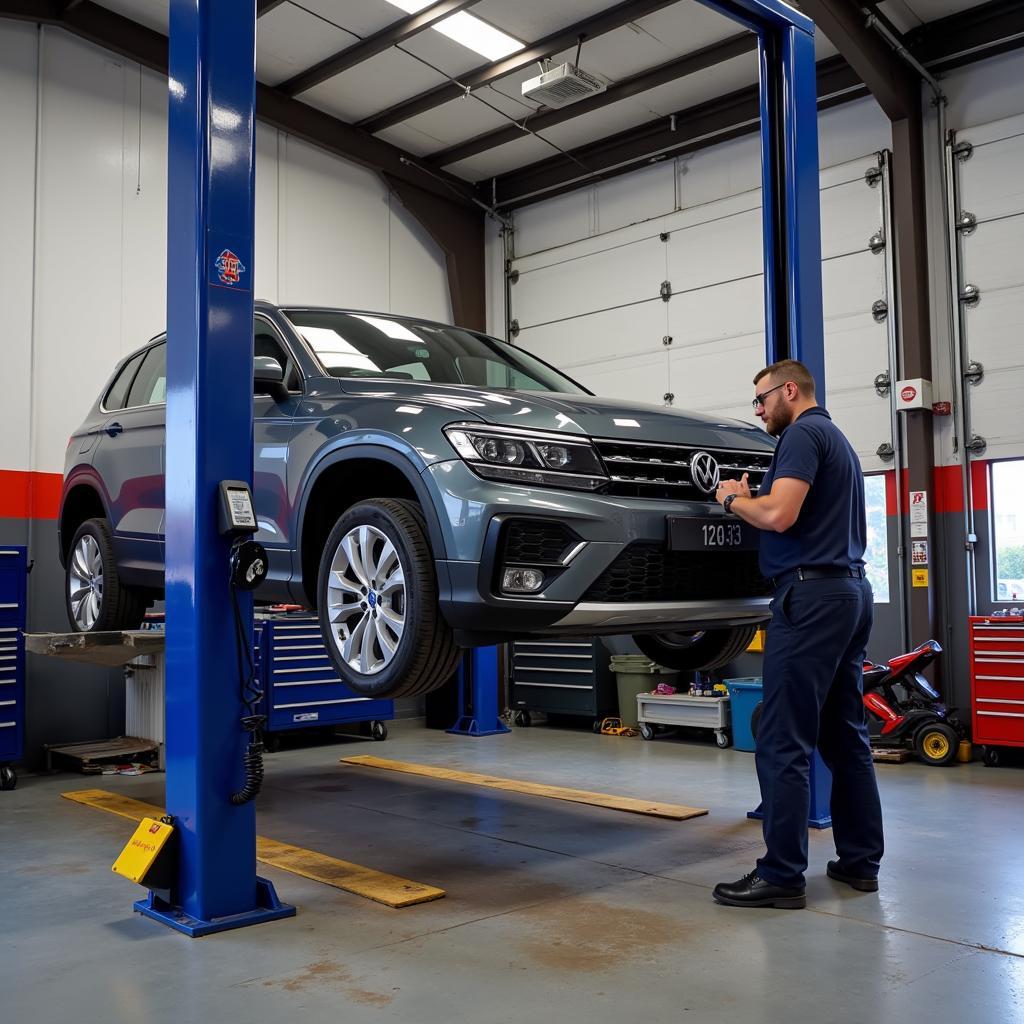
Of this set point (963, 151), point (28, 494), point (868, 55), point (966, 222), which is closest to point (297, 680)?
point (28, 494)

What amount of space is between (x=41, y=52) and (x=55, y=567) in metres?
3.77

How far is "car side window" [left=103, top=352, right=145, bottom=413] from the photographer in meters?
5.45

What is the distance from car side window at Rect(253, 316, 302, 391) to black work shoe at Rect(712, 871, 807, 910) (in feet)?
7.84

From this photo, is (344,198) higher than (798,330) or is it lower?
higher

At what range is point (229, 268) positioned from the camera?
351 cm

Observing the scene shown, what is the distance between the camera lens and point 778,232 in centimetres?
514

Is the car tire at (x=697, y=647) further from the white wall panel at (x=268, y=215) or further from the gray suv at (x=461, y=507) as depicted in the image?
the white wall panel at (x=268, y=215)

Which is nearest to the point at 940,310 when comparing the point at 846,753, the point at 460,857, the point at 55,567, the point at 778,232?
the point at 778,232

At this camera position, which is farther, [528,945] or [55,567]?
[55,567]

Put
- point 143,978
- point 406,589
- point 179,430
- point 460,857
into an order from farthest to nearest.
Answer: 1. point 460,857
2. point 179,430
3. point 406,589
4. point 143,978

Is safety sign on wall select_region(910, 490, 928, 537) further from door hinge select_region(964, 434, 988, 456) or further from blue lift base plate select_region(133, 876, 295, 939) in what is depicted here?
blue lift base plate select_region(133, 876, 295, 939)

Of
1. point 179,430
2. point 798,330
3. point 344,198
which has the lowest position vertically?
point 179,430

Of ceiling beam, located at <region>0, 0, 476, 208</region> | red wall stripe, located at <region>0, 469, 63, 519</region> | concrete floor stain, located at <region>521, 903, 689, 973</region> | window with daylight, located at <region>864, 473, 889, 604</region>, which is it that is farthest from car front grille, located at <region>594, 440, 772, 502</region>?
ceiling beam, located at <region>0, 0, 476, 208</region>

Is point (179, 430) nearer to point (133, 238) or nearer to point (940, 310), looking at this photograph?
point (133, 238)
